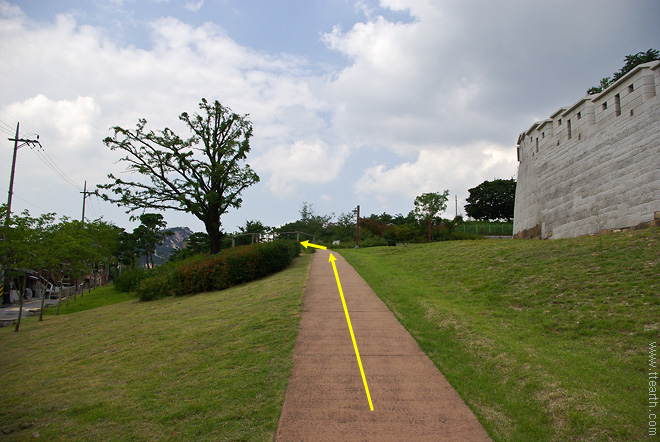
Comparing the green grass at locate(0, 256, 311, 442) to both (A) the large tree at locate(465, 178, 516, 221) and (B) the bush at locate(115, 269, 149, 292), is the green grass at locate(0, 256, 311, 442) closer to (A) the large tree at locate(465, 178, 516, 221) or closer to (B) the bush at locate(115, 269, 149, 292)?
(B) the bush at locate(115, 269, 149, 292)

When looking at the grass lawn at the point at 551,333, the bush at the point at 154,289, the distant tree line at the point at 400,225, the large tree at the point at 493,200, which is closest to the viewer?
the grass lawn at the point at 551,333

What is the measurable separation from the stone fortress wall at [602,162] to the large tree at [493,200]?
42100 mm

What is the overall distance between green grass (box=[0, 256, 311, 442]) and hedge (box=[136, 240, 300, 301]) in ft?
23.8

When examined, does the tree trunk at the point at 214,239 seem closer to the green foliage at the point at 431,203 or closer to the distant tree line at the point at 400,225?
the distant tree line at the point at 400,225

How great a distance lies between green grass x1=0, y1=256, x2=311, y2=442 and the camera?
4719 mm

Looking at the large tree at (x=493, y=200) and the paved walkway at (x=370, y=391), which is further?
the large tree at (x=493, y=200)

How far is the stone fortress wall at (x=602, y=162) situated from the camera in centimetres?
1232

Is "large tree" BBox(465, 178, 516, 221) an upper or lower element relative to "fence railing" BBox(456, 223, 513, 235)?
upper

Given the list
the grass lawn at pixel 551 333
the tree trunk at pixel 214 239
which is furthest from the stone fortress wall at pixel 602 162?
the tree trunk at pixel 214 239

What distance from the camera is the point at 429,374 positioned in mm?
5980

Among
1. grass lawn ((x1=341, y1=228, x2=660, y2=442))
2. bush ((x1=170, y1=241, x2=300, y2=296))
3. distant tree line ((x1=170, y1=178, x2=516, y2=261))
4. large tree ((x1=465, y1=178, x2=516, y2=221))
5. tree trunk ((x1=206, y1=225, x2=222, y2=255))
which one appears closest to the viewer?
grass lawn ((x1=341, y1=228, x2=660, y2=442))

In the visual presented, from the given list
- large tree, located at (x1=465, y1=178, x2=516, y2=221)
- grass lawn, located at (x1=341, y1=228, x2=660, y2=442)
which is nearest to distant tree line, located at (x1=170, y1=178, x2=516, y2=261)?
large tree, located at (x1=465, y1=178, x2=516, y2=221)

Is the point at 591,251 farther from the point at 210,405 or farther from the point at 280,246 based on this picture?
the point at 280,246

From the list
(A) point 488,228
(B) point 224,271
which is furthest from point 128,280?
(A) point 488,228
